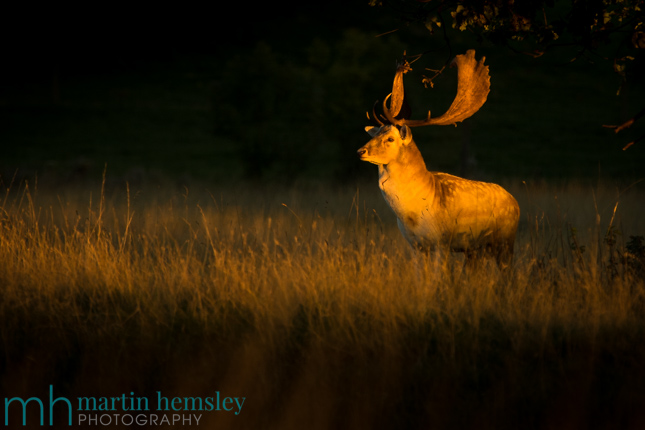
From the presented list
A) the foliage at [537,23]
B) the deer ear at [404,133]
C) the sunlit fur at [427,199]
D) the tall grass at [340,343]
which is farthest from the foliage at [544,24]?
the tall grass at [340,343]

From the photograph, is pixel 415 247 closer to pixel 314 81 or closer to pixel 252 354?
pixel 252 354

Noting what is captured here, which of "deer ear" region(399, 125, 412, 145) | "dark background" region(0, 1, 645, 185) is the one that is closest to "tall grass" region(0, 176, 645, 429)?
"deer ear" region(399, 125, 412, 145)

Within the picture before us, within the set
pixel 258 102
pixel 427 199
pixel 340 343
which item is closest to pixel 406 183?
pixel 427 199

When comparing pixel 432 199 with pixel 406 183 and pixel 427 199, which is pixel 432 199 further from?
pixel 406 183

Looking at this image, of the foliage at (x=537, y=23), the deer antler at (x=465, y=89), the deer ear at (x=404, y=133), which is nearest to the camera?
the foliage at (x=537, y=23)

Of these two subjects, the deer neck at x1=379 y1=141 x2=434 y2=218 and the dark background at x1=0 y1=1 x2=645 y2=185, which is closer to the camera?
the deer neck at x1=379 y1=141 x2=434 y2=218

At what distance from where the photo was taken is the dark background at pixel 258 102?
19953 mm

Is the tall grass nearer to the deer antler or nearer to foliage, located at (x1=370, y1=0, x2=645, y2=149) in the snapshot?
the deer antler

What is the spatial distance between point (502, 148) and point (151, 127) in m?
26.1

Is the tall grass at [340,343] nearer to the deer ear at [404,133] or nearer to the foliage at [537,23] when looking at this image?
the deer ear at [404,133]

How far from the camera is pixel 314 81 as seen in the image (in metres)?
20.7

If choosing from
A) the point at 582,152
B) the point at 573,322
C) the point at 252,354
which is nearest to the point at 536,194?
the point at 573,322

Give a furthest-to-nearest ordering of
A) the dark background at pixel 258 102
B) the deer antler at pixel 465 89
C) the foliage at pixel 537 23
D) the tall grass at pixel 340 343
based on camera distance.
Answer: the dark background at pixel 258 102, the deer antler at pixel 465 89, the foliage at pixel 537 23, the tall grass at pixel 340 343

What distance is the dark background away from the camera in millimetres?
19953
